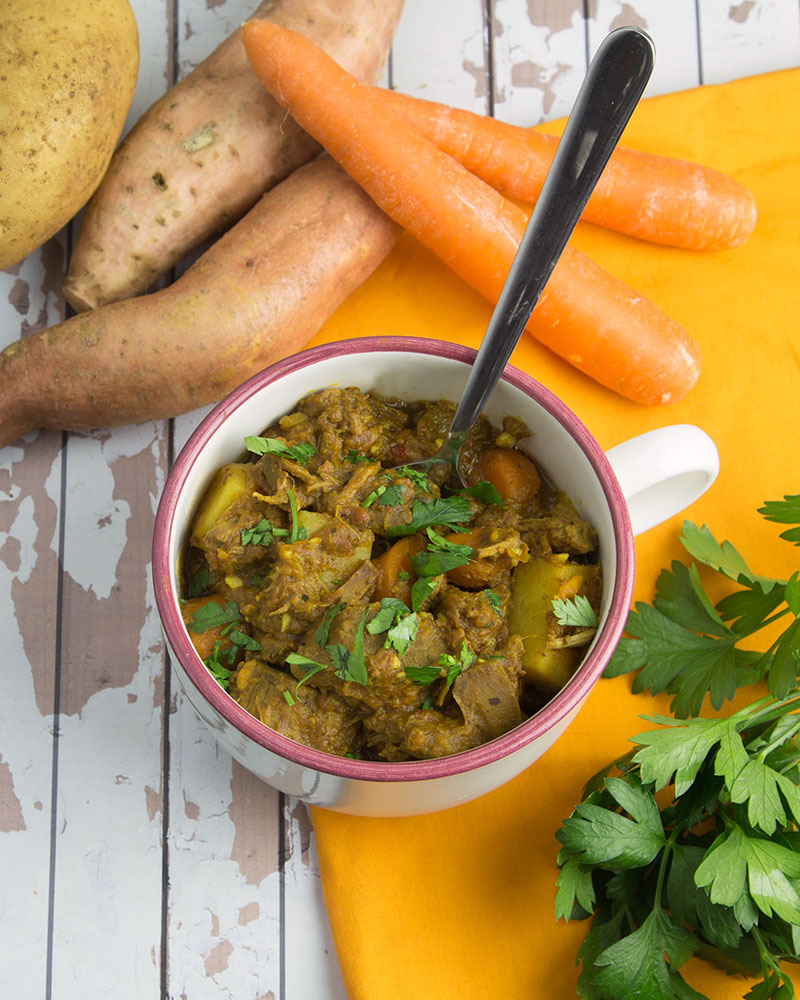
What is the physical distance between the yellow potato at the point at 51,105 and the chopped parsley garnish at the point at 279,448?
763mm

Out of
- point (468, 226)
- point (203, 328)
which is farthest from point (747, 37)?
point (203, 328)

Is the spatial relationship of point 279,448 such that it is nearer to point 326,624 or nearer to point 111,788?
point 326,624

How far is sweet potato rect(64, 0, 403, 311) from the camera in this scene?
82.6 inches

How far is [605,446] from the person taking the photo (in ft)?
7.04

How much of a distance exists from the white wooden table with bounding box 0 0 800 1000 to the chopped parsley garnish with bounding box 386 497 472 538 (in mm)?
715

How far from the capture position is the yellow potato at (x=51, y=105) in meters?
1.90

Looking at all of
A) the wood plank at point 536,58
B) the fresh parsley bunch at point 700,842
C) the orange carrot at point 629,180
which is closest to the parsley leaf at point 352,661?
the fresh parsley bunch at point 700,842

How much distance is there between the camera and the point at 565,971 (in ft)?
6.01

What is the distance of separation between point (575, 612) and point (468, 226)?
982 mm

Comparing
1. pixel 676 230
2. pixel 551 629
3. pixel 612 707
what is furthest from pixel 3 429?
pixel 676 230

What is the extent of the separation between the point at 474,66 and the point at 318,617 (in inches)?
59.3

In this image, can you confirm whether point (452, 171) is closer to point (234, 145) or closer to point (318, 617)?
point (234, 145)

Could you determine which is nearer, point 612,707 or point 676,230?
point 612,707

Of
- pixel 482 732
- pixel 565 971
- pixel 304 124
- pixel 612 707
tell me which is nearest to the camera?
pixel 482 732
